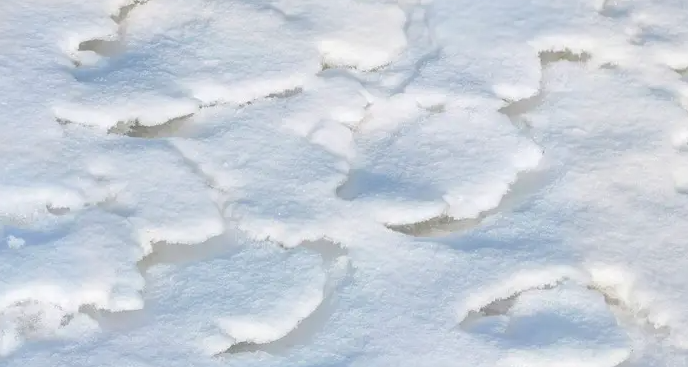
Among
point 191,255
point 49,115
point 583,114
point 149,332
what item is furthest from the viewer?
point 583,114

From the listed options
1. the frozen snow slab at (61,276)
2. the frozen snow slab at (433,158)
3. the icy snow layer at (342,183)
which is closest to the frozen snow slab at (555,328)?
the icy snow layer at (342,183)

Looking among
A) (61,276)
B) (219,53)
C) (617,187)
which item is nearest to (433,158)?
(617,187)

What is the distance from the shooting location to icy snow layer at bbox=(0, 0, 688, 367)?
4.26ft

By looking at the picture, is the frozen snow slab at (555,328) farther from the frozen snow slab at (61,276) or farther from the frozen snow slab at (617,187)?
the frozen snow slab at (61,276)

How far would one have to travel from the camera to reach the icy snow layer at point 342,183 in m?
1.30

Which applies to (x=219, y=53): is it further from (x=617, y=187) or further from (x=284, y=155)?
(x=617, y=187)

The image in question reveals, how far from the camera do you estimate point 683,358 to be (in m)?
1.32

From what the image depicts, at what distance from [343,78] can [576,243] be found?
469 mm

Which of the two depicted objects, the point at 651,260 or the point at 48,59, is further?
the point at 48,59

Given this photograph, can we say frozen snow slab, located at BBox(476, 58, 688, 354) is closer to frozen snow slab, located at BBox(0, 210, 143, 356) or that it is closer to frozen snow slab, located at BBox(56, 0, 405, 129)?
frozen snow slab, located at BBox(56, 0, 405, 129)

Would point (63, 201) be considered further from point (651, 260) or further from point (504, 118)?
point (651, 260)

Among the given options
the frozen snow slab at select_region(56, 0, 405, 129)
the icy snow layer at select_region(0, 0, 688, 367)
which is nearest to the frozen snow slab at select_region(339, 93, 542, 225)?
the icy snow layer at select_region(0, 0, 688, 367)

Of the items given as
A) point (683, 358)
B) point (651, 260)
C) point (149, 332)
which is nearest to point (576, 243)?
point (651, 260)

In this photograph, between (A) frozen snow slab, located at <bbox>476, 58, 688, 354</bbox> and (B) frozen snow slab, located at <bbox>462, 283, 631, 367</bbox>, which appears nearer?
(B) frozen snow slab, located at <bbox>462, 283, 631, 367</bbox>
